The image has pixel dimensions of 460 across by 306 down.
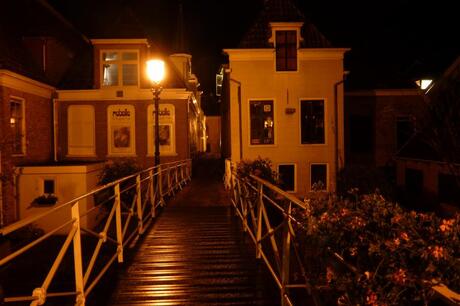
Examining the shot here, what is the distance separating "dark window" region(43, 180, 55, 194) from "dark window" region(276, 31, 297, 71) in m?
10.5

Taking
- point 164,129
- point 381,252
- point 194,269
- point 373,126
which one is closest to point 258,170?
point 194,269

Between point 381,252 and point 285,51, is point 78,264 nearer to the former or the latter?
point 381,252

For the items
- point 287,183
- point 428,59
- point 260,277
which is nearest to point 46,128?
point 287,183

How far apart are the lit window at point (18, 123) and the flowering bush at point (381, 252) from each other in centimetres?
1427

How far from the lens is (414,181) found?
18.5 meters

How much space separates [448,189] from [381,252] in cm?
1532

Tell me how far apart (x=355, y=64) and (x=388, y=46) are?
2906 mm

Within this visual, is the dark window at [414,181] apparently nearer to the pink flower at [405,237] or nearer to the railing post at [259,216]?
the railing post at [259,216]

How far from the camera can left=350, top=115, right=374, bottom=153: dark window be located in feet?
74.5

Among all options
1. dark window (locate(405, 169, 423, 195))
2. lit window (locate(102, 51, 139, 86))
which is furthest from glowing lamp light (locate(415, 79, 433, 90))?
lit window (locate(102, 51, 139, 86))

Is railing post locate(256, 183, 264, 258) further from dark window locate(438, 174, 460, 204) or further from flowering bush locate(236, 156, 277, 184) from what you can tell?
dark window locate(438, 174, 460, 204)

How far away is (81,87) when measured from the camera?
19.9 m

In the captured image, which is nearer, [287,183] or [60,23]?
[287,183]

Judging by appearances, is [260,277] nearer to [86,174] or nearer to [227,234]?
[227,234]
